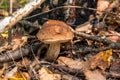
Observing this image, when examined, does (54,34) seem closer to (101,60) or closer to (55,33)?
(55,33)

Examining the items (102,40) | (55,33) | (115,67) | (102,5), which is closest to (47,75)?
(55,33)

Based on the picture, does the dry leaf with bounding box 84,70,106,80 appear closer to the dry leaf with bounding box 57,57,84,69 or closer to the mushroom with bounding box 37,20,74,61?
the dry leaf with bounding box 57,57,84,69

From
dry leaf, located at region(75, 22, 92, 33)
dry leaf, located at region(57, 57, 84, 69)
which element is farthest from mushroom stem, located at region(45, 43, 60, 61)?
dry leaf, located at region(75, 22, 92, 33)

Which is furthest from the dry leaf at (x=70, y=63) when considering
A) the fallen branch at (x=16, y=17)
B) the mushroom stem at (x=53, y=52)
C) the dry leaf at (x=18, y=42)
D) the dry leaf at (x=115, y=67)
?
the fallen branch at (x=16, y=17)

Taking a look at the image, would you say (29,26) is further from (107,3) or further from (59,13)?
(107,3)

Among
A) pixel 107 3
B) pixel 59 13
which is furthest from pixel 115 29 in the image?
pixel 59 13

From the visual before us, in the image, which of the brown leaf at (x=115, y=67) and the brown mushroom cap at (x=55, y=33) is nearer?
the brown mushroom cap at (x=55, y=33)

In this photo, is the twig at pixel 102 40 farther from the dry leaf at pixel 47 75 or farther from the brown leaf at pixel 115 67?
the dry leaf at pixel 47 75

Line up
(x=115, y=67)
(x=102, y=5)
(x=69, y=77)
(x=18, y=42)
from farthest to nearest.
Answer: (x=102, y=5), (x=18, y=42), (x=115, y=67), (x=69, y=77)
